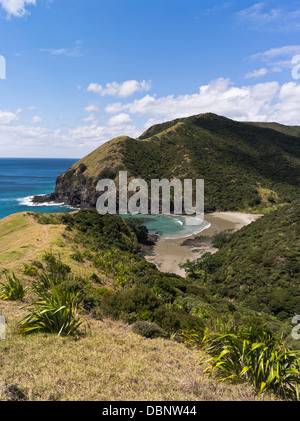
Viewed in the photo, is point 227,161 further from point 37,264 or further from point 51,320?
point 51,320

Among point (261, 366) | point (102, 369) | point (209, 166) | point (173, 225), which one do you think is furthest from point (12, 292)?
point (209, 166)

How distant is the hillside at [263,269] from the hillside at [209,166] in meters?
42.2

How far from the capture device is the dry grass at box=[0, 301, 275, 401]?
13.3 feet

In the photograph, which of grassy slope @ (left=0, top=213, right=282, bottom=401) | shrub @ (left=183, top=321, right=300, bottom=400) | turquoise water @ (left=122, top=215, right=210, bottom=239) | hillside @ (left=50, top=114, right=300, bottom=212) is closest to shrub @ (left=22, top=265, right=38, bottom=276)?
grassy slope @ (left=0, top=213, right=282, bottom=401)

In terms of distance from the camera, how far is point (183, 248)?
1836 inches

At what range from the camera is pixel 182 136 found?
120438 millimetres

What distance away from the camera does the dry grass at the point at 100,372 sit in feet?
13.3

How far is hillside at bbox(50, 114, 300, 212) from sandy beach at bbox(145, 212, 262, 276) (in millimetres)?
18801

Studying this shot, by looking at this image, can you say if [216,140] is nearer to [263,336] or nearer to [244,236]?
[244,236]

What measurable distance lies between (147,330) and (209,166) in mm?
97831

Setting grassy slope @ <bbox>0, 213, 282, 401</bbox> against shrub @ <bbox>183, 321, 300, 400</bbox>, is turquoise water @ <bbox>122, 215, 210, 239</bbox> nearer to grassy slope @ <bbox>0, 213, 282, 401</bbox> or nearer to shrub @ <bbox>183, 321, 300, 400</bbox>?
grassy slope @ <bbox>0, 213, 282, 401</bbox>

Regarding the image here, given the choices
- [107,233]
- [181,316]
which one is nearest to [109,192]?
[107,233]
